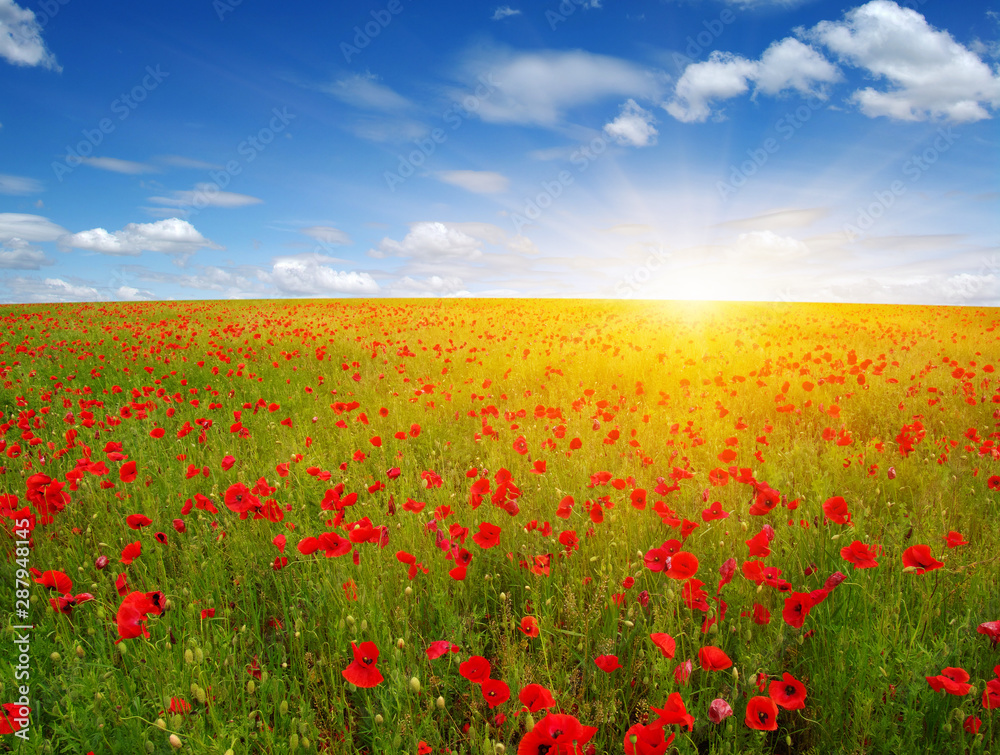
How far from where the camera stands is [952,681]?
1.48 meters

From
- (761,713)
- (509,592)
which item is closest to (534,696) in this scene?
(761,713)

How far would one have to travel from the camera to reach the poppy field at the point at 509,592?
172cm

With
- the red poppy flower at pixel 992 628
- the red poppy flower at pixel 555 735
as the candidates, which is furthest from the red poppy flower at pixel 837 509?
the red poppy flower at pixel 555 735

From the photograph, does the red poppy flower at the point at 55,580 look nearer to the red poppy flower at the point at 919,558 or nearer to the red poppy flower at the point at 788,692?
the red poppy flower at the point at 788,692

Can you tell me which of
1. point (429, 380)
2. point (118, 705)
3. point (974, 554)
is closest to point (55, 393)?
point (429, 380)

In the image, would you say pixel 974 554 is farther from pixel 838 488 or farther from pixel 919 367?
pixel 919 367

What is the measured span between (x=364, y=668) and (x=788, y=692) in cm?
136

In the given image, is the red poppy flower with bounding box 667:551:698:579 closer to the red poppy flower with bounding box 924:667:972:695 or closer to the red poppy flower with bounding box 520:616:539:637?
the red poppy flower with bounding box 520:616:539:637

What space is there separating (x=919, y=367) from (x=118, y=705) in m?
9.50

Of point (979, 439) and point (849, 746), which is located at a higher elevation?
point (979, 439)

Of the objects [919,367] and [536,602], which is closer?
[536,602]

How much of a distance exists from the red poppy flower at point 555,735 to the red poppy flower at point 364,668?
0.53 m

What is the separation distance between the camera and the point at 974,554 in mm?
2615

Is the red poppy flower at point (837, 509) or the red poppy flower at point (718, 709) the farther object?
the red poppy flower at point (837, 509)
